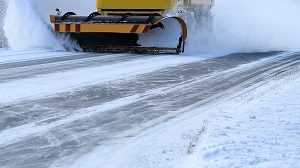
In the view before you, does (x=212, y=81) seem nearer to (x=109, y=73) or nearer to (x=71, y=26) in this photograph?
(x=109, y=73)

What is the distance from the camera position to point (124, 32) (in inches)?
431

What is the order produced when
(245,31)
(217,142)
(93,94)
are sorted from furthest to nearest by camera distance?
(245,31)
(93,94)
(217,142)

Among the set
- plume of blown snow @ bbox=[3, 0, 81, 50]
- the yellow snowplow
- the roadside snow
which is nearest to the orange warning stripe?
the yellow snowplow

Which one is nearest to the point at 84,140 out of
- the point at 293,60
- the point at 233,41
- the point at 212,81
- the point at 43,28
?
the point at 212,81

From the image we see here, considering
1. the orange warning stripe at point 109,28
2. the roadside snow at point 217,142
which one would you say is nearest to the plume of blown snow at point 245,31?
the orange warning stripe at point 109,28

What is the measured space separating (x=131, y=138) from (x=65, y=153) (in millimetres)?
613

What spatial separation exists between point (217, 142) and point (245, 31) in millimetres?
10872

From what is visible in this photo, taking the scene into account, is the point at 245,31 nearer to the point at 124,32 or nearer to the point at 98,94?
the point at 124,32

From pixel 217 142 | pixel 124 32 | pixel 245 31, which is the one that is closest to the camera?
pixel 217 142

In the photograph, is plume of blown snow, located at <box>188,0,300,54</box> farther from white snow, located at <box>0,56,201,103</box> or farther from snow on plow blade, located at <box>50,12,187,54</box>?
white snow, located at <box>0,56,201,103</box>

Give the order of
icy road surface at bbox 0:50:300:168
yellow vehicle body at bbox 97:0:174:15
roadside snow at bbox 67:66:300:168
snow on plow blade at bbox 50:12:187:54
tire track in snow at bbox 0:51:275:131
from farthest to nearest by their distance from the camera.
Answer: yellow vehicle body at bbox 97:0:174:15 → snow on plow blade at bbox 50:12:187:54 → tire track in snow at bbox 0:51:275:131 → icy road surface at bbox 0:50:300:168 → roadside snow at bbox 67:66:300:168

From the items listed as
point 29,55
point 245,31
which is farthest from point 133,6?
point 245,31

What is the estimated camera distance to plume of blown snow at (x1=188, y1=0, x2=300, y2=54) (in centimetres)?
1276

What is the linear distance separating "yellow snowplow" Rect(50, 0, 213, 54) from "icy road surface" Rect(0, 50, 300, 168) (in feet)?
3.13
